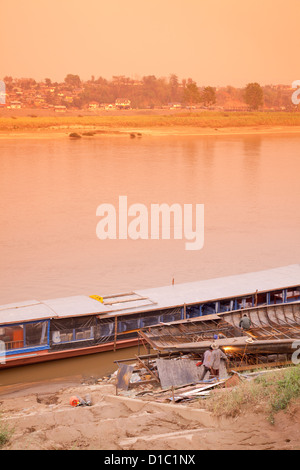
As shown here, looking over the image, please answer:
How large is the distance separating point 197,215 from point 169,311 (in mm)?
16692

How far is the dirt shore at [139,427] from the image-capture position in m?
6.67

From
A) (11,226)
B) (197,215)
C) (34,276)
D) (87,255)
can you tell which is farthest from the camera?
(197,215)

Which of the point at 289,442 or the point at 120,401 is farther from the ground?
the point at 289,442

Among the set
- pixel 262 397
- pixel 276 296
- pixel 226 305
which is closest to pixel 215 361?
pixel 262 397

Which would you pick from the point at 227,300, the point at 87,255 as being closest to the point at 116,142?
the point at 87,255

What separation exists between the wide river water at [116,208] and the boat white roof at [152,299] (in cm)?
113

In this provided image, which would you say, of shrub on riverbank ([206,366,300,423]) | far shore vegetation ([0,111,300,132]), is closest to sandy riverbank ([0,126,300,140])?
far shore vegetation ([0,111,300,132])

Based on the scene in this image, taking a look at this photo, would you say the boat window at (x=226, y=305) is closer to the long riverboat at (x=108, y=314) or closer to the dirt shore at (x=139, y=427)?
the long riverboat at (x=108, y=314)

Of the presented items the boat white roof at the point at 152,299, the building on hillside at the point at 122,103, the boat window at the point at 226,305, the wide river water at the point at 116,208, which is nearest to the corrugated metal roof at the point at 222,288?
the boat white roof at the point at 152,299

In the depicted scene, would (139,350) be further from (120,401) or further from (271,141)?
(271,141)

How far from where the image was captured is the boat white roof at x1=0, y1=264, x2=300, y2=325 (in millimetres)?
12687
